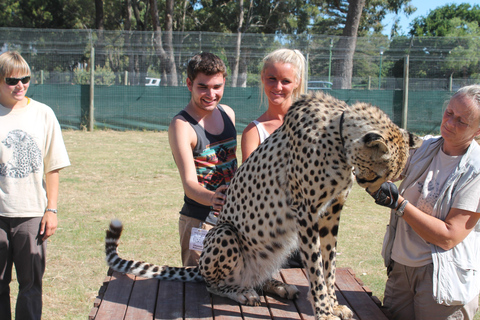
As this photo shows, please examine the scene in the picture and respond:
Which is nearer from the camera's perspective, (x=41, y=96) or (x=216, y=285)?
(x=216, y=285)

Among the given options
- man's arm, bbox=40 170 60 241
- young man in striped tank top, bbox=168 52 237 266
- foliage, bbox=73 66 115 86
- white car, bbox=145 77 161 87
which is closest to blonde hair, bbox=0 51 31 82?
man's arm, bbox=40 170 60 241

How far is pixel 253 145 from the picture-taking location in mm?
3193

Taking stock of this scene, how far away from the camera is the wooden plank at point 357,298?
106 inches

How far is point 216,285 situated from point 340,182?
1074mm

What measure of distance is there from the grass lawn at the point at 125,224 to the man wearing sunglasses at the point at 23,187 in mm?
842

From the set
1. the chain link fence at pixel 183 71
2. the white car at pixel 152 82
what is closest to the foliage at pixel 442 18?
the chain link fence at pixel 183 71

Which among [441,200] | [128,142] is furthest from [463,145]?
[128,142]

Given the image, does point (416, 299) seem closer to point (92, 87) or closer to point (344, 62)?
point (344, 62)

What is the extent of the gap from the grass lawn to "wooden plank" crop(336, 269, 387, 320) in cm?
136

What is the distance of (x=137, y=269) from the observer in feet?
10.2

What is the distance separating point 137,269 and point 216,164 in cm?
90

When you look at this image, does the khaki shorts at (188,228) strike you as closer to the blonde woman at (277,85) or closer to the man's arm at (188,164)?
the man's arm at (188,164)

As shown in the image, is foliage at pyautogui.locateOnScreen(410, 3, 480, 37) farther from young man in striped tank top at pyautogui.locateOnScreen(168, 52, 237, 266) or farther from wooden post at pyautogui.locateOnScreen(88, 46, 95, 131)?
young man in striped tank top at pyautogui.locateOnScreen(168, 52, 237, 266)

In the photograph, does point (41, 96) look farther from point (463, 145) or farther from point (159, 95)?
point (463, 145)
